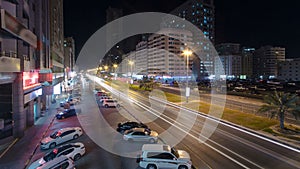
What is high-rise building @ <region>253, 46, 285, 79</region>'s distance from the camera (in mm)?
152750

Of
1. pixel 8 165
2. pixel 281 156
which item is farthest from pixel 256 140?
pixel 8 165

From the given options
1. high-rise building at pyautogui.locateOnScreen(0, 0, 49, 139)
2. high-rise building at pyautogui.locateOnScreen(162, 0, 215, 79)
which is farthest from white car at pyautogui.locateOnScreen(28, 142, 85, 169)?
high-rise building at pyautogui.locateOnScreen(162, 0, 215, 79)

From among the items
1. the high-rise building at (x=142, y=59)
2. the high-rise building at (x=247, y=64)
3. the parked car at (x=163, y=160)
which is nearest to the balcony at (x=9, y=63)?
the parked car at (x=163, y=160)

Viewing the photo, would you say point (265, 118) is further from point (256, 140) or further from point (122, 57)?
point (122, 57)

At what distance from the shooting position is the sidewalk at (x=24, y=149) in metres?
13.0

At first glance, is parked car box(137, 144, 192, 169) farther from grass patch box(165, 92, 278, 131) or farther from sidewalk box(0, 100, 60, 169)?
grass patch box(165, 92, 278, 131)

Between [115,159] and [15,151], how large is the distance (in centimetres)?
831

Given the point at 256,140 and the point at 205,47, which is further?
the point at 205,47

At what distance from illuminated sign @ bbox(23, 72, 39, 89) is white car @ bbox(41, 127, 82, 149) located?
20.9ft

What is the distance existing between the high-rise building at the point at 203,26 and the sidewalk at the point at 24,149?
108141 millimetres

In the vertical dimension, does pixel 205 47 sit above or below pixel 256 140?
above

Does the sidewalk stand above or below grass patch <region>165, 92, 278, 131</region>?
below

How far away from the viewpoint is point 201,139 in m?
16.8

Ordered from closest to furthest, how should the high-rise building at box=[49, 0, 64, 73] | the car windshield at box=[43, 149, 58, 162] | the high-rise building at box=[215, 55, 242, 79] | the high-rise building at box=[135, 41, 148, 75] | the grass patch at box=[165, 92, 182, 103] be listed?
the car windshield at box=[43, 149, 58, 162]
the grass patch at box=[165, 92, 182, 103]
the high-rise building at box=[49, 0, 64, 73]
the high-rise building at box=[135, 41, 148, 75]
the high-rise building at box=[215, 55, 242, 79]
